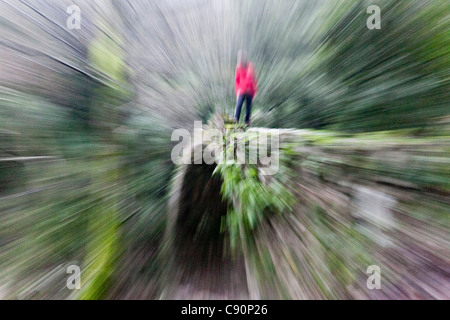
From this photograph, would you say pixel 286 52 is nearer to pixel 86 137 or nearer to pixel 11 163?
pixel 86 137

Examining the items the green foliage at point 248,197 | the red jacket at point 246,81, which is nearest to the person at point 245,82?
the red jacket at point 246,81

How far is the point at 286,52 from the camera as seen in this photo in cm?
224

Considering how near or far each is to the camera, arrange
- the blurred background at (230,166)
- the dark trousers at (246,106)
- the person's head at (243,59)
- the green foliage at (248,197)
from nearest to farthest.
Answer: the blurred background at (230,166) → the green foliage at (248,197) → the person's head at (243,59) → the dark trousers at (246,106)

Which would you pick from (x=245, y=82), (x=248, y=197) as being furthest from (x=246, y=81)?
(x=248, y=197)

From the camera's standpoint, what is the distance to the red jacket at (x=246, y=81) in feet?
8.13

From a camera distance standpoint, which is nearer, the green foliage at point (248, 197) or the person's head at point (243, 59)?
the green foliage at point (248, 197)

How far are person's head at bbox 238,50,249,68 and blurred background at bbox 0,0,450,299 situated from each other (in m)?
0.07

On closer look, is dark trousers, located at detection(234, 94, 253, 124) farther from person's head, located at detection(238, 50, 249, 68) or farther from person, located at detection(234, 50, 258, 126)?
person's head, located at detection(238, 50, 249, 68)

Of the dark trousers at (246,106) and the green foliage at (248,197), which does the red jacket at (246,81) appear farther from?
the green foliage at (248,197)

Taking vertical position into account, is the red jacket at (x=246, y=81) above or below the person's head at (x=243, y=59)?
below

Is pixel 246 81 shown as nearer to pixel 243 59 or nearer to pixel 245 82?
pixel 245 82

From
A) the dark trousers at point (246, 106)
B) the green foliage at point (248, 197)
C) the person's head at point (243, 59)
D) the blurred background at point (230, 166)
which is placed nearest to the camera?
the blurred background at point (230, 166)

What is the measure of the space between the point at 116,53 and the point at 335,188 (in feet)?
5.83
